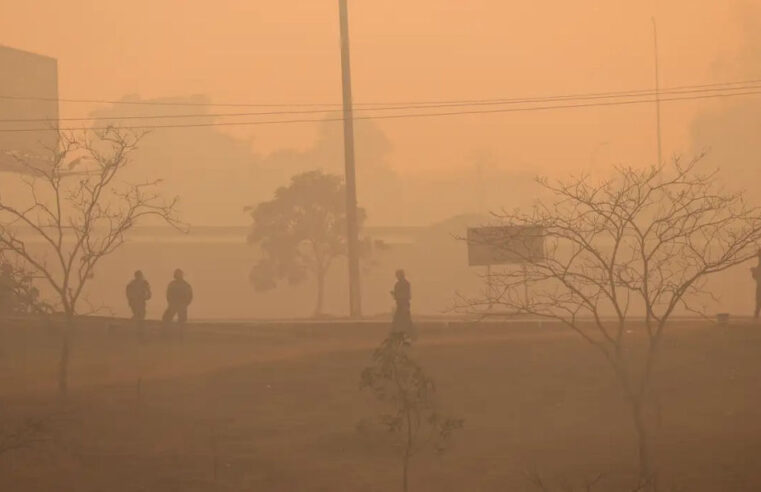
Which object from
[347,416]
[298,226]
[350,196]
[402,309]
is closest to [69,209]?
[298,226]

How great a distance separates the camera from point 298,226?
180ft

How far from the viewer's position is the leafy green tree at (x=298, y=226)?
54.9m

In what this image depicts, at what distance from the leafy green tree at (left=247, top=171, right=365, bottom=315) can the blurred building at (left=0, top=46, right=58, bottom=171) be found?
1141 centimetres

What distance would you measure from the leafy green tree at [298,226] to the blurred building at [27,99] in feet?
37.4

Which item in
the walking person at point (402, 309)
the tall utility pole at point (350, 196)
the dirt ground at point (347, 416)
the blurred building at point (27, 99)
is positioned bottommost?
the dirt ground at point (347, 416)

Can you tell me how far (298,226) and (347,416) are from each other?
3483 centimetres

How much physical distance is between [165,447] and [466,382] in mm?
6310

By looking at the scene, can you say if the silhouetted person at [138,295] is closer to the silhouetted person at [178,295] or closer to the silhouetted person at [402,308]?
the silhouetted person at [178,295]

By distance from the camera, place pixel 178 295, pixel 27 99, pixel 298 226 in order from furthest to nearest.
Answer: pixel 298 226 < pixel 27 99 < pixel 178 295

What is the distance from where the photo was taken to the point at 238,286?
68.4m

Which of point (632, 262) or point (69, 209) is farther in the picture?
point (69, 209)

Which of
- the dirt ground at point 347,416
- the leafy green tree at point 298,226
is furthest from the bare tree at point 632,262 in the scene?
the leafy green tree at point 298,226

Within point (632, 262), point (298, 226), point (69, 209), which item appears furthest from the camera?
point (69, 209)

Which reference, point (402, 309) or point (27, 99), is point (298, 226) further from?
point (402, 309)
